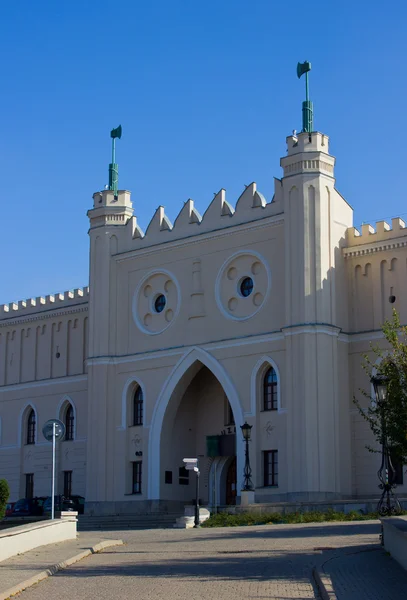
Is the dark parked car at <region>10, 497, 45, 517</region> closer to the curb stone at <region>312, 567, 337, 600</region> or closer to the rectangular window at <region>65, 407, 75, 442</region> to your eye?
the rectangular window at <region>65, 407, 75, 442</region>

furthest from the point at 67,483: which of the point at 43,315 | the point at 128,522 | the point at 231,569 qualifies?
the point at 231,569

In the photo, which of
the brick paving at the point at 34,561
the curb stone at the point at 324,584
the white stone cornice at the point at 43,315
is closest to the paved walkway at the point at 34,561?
the brick paving at the point at 34,561

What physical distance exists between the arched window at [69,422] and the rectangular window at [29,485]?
2.68 metres

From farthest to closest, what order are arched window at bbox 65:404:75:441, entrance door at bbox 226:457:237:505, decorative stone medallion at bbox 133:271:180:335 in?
arched window at bbox 65:404:75:441 → decorative stone medallion at bbox 133:271:180:335 → entrance door at bbox 226:457:237:505

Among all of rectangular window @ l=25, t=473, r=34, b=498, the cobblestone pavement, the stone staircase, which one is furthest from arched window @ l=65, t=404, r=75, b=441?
the cobblestone pavement

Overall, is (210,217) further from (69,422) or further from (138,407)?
(69,422)

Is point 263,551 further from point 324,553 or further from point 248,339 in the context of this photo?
point 248,339

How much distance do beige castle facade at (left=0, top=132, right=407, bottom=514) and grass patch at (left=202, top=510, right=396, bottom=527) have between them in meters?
4.15

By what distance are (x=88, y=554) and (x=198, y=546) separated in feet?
8.67

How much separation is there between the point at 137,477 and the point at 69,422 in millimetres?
6636

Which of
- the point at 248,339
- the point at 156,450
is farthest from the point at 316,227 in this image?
the point at 156,450

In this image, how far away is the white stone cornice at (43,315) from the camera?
156 feet

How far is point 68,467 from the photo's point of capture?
46.8 metres

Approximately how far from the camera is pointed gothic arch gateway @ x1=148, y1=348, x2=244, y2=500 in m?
39.7
